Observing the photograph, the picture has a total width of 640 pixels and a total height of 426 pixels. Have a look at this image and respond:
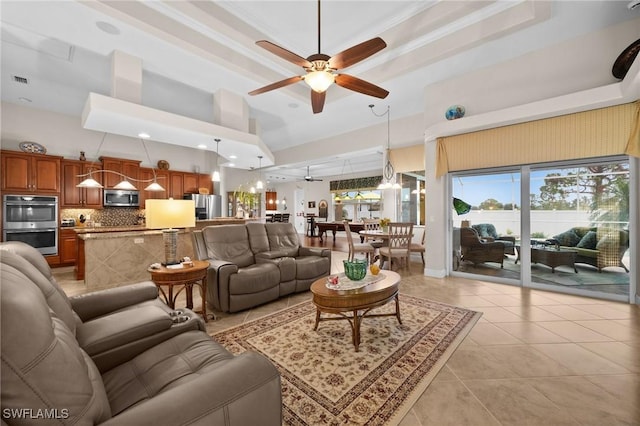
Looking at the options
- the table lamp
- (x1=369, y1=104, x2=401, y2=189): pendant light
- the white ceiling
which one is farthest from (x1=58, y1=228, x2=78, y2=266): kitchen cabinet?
(x1=369, y1=104, x2=401, y2=189): pendant light

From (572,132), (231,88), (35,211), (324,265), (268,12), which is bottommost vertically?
(324,265)

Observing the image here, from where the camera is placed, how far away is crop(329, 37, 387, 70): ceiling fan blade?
2.31m

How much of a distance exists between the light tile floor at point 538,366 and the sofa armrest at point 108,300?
2.81 ft

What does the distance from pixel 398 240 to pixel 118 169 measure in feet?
22.3

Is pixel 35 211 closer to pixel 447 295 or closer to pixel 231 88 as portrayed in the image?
→ pixel 231 88

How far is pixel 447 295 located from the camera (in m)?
3.75

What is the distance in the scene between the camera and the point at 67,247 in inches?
217

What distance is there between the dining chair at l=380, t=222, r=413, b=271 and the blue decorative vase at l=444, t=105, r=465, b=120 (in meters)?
1.98

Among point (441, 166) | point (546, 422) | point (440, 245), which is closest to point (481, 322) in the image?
point (546, 422)

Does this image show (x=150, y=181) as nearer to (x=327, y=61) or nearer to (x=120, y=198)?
(x=120, y=198)

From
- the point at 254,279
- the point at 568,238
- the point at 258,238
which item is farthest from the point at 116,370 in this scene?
the point at 568,238

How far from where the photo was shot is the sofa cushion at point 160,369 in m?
1.14

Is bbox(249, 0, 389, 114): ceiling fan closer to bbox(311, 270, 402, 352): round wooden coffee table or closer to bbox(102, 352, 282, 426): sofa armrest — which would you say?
bbox(311, 270, 402, 352): round wooden coffee table

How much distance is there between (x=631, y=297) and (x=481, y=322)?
90.0 inches
